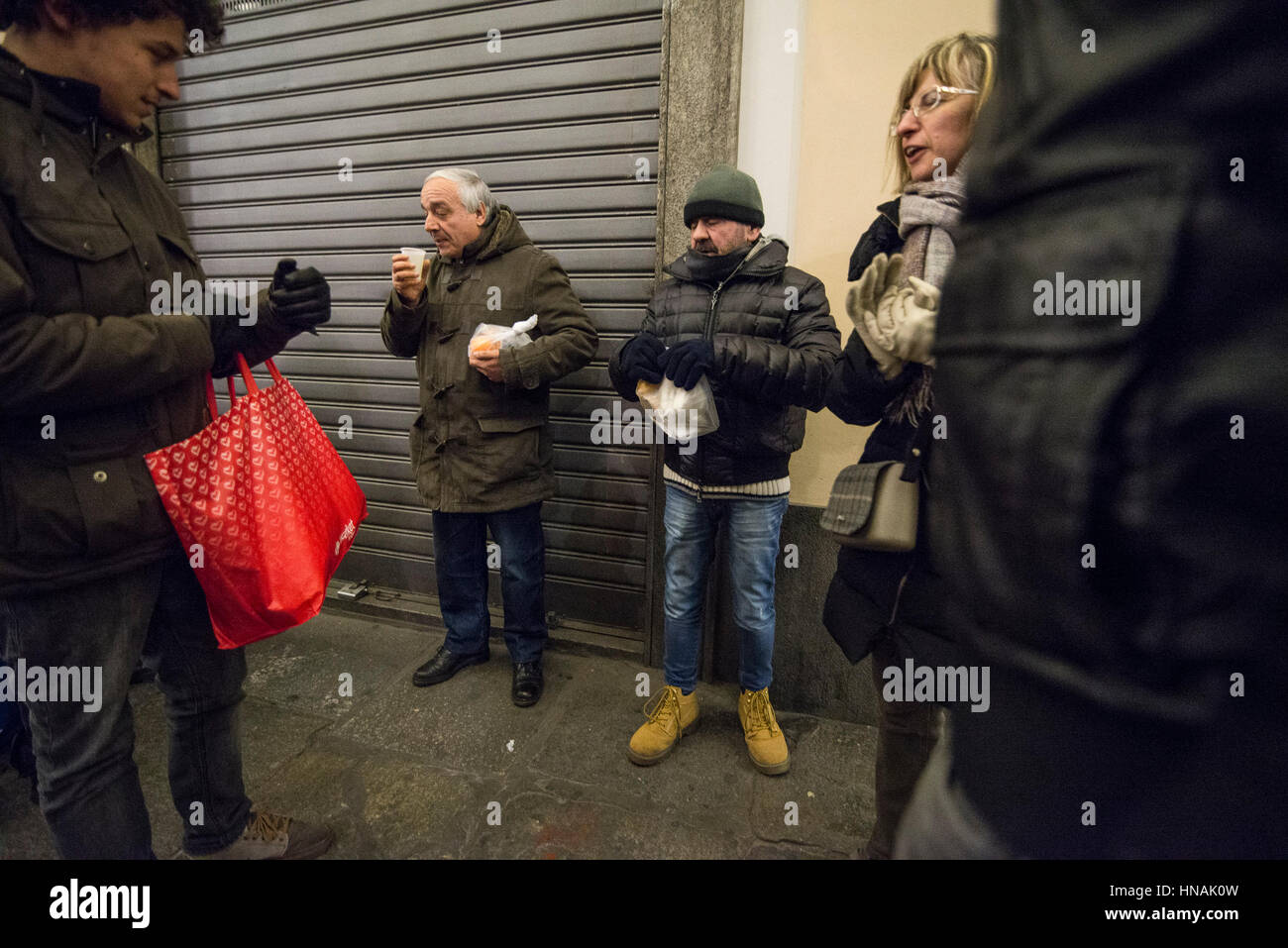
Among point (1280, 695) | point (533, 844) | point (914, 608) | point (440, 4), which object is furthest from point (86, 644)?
point (440, 4)

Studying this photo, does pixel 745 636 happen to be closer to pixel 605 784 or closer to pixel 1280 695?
pixel 605 784

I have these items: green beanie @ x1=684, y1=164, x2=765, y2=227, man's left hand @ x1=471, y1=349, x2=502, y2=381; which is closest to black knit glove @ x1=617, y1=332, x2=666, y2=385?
green beanie @ x1=684, y1=164, x2=765, y2=227

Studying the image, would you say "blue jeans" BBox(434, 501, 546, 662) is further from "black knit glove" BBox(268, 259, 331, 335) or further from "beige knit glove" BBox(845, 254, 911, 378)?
"beige knit glove" BBox(845, 254, 911, 378)

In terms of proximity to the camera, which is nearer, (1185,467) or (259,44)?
(1185,467)

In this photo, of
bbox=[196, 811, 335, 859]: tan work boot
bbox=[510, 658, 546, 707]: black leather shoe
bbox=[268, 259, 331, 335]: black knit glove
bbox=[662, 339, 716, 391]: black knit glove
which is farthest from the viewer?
bbox=[510, 658, 546, 707]: black leather shoe

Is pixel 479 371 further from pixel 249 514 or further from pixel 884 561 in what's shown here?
pixel 884 561

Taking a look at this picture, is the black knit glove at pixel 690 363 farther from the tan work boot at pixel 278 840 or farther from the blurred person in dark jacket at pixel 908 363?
the tan work boot at pixel 278 840

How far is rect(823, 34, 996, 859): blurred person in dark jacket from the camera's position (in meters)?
1.57

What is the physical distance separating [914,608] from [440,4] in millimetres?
4189

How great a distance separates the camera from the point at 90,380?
4.94 feet

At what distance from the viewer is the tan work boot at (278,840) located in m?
2.16

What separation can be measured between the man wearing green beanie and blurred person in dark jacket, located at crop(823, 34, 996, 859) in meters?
0.65

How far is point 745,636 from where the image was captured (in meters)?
2.91

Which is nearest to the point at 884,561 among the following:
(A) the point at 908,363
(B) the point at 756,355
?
(A) the point at 908,363
